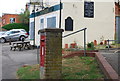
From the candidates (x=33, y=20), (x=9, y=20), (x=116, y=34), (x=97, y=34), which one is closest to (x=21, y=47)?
(x=33, y=20)

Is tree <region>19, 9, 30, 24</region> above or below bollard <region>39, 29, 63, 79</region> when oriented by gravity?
above

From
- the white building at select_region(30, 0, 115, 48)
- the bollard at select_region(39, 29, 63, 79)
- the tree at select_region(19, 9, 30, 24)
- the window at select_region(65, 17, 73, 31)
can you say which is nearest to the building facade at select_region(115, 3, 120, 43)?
the white building at select_region(30, 0, 115, 48)

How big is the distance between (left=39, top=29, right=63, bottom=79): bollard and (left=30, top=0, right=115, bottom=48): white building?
1033 centimetres

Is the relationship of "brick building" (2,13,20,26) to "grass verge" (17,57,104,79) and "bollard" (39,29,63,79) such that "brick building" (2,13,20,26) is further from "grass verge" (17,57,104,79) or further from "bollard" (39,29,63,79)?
"bollard" (39,29,63,79)

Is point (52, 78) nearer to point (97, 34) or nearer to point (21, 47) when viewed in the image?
point (97, 34)

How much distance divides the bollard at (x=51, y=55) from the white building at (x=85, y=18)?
10333mm

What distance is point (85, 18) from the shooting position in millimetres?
16984

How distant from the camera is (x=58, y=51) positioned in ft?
19.7

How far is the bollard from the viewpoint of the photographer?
5859mm

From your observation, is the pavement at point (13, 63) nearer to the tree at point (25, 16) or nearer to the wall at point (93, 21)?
the wall at point (93, 21)

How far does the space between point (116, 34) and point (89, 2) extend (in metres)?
3.71

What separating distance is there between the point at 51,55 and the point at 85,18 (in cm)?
1148

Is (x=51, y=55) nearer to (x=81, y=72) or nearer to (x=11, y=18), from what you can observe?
(x=81, y=72)

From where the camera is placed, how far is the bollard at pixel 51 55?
19.2 feet
